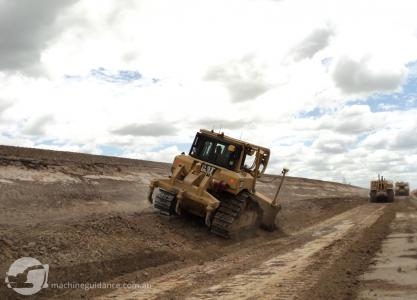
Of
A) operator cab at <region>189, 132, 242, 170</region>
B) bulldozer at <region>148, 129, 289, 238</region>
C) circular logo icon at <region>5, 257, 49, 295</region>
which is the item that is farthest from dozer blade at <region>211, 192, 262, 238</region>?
circular logo icon at <region>5, 257, 49, 295</region>

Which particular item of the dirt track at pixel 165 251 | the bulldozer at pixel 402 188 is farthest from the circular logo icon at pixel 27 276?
the bulldozer at pixel 402 188

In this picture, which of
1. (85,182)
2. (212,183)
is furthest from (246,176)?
(85,182)

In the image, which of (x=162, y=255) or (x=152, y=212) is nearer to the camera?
(x=162, y=255)

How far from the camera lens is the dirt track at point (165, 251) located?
8.93 m

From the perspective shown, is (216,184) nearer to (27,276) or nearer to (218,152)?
(218,152)

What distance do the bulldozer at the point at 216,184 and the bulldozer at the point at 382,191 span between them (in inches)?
1218

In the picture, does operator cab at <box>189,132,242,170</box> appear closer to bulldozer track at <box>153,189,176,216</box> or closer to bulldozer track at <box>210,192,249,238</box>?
bulldozer track at <box>210,192,249,238</box>

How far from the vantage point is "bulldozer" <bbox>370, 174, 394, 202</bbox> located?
1768 inches

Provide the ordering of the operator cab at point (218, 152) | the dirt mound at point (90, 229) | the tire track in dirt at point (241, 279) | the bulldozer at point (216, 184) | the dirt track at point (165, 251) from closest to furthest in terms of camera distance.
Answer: the tire track in dirt at point (241, 279), the dirt track at point (165, 251), the dirt mound at point (90, 229), the bulldozer at point (216, 184), the operator cab at point (218, 152)

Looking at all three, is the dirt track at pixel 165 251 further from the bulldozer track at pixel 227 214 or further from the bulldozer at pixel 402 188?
the bulldozer at pixel 402 188

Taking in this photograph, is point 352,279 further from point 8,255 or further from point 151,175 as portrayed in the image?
point 151,175

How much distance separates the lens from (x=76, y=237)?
37.2ft

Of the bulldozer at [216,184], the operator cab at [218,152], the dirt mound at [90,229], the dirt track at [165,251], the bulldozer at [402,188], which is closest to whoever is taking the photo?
the dirt track at [165,251]

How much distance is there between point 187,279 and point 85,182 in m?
14.4
